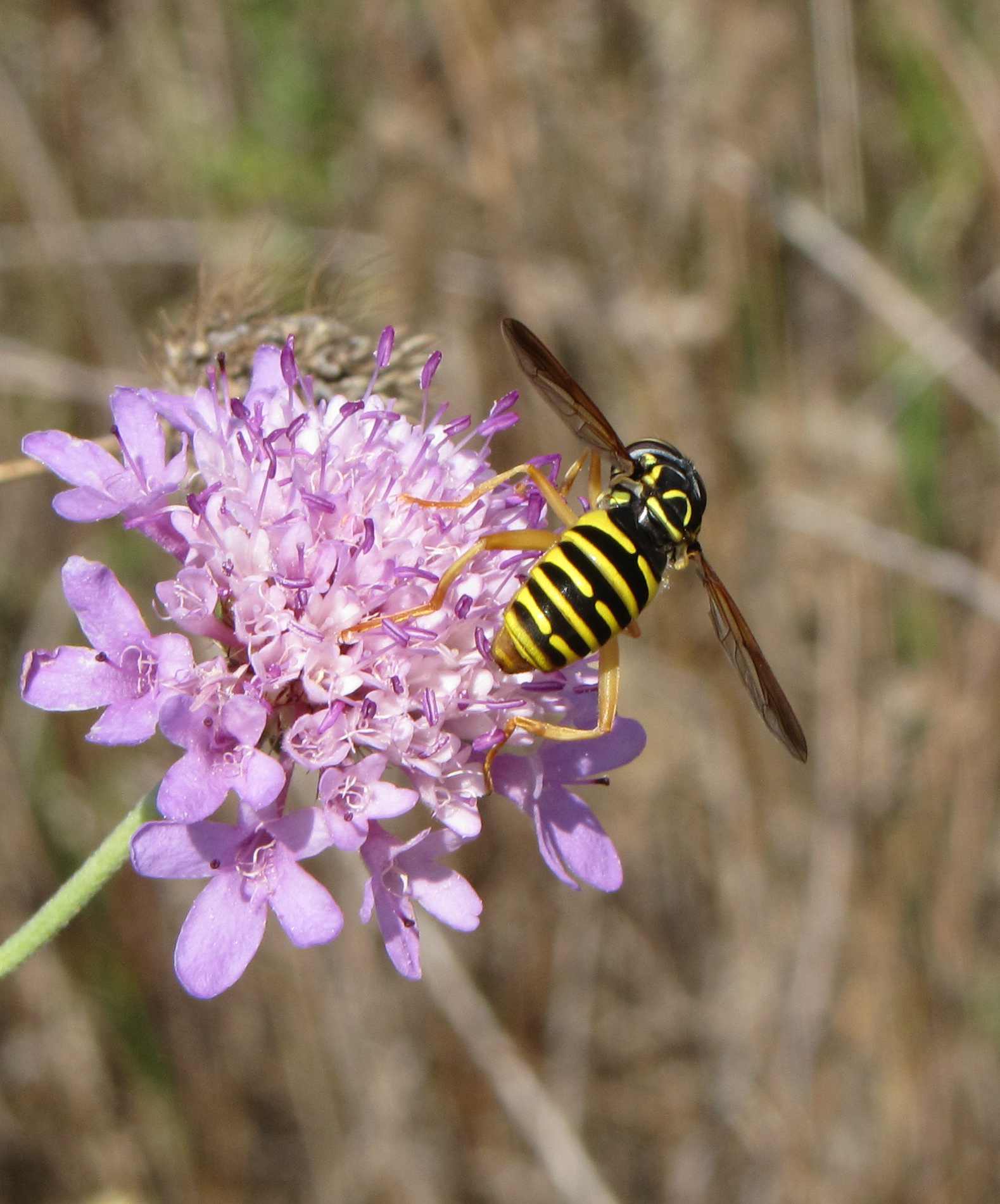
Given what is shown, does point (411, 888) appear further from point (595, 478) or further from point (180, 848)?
point (595, 478)

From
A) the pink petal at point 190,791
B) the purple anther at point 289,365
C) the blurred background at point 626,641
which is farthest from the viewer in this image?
the blurred background at point 626,641

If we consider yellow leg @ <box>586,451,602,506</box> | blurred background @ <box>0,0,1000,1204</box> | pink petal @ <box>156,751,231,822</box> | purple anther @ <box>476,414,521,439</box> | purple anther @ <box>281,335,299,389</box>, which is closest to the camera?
pink petal @ <box>156,751,231,822</box>

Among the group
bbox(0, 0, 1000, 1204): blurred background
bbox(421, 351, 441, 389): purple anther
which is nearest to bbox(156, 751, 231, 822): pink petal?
bbox(421, 351, 441, 389): purple anther

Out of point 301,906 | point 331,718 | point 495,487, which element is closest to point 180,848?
point 301,906

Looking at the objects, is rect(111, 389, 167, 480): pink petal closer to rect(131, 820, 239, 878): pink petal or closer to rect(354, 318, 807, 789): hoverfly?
rect(354, 318, 807, 789): hoverfly

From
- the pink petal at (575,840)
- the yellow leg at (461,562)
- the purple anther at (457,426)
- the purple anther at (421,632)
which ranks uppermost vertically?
the purple anther at (457,426)

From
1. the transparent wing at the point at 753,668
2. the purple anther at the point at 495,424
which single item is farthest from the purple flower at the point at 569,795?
the purple anther at the point at 495,424

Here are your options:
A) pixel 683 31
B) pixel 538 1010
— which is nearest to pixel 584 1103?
pixel 538 1010

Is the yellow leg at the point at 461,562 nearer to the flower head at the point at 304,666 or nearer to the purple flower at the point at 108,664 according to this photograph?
the flower head at the point at 304,666
